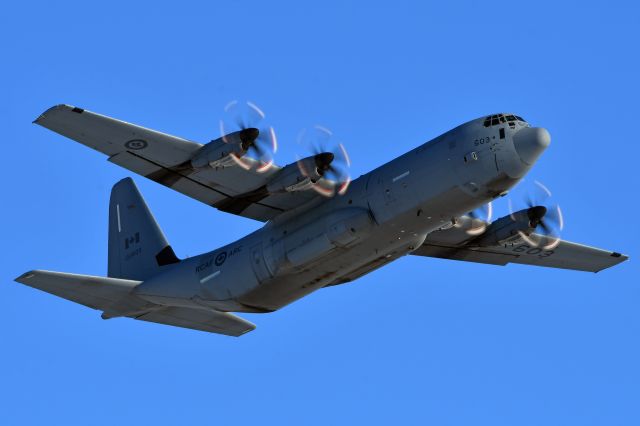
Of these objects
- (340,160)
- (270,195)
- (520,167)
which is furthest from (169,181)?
(520,167)

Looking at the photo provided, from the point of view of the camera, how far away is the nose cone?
33312 millimetres

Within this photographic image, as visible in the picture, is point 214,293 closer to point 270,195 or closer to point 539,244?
point 270,195

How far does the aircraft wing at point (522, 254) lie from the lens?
41.2 meters

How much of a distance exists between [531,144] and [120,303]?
14.5 meters

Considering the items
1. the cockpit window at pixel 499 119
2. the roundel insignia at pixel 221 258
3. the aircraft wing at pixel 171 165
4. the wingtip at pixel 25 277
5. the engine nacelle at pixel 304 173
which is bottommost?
the wingtip at pixel 25 277

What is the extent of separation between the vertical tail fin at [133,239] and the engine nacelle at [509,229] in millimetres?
10556

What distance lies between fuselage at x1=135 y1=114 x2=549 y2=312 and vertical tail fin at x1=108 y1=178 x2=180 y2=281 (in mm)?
2360

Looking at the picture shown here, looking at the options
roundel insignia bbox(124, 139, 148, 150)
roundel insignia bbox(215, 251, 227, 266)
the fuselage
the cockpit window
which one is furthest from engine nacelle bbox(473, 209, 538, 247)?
roundel insignia bbox(124, 139, 148, 150)

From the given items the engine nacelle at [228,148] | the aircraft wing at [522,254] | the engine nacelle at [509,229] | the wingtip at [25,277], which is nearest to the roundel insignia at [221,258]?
the engine nacelle at [228,148]

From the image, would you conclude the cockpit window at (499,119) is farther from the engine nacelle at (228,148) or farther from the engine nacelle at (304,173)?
the engine nacelle at (228,148)

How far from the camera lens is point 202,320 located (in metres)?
40.8

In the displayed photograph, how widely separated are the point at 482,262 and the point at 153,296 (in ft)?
38.7

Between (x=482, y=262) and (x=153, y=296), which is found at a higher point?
(x=482, y=262)

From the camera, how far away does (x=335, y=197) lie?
36156 millimetres
